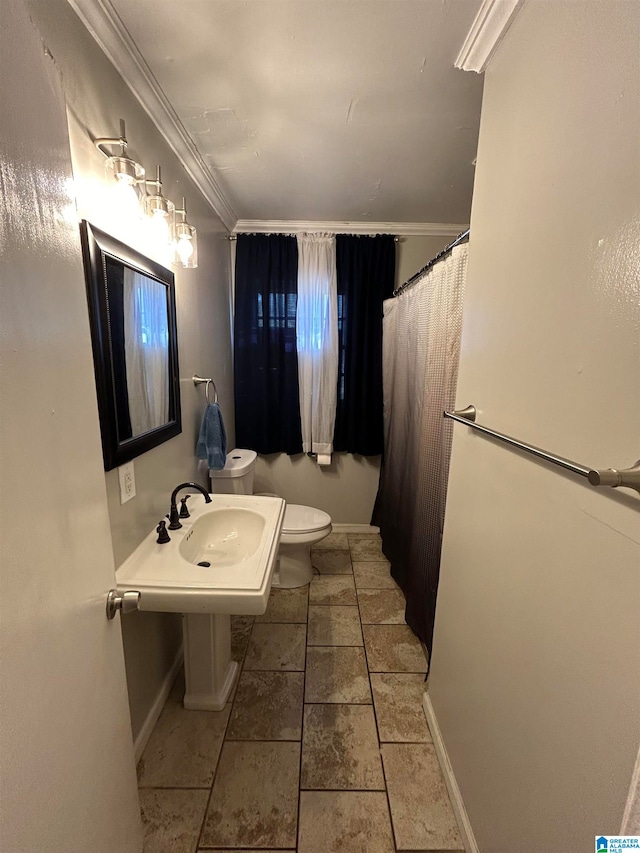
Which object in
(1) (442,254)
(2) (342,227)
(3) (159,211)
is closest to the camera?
(3) (159,211)

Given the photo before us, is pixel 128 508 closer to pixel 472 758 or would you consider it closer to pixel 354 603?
pixel 472 758

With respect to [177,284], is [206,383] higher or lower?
lower

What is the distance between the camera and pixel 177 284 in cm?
161

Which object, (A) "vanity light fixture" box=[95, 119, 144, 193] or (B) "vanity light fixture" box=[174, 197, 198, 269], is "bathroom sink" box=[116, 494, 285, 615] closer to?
(B) "vanity light fixture" box=[174, 197, 198, 269]

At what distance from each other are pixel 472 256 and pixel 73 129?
3.82ft

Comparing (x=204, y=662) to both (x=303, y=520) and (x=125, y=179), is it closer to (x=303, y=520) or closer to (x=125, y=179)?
(x=303, y=520)

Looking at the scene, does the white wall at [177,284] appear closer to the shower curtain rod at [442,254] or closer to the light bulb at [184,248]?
the light bulb at [184,248]

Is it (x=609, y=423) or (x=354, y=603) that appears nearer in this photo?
(x=609, y=423)

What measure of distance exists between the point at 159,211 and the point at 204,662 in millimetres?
1736

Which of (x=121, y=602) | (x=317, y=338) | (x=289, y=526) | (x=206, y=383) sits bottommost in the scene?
(x=289, y=526)

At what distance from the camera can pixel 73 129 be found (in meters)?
0.91

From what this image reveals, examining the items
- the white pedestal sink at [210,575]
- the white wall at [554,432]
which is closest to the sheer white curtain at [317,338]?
the white pedestal sink at [210,575]

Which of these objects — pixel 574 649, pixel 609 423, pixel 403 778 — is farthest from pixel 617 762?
pixel 403 778

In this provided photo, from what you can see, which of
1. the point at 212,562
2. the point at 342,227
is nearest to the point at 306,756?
the point at 212,562
